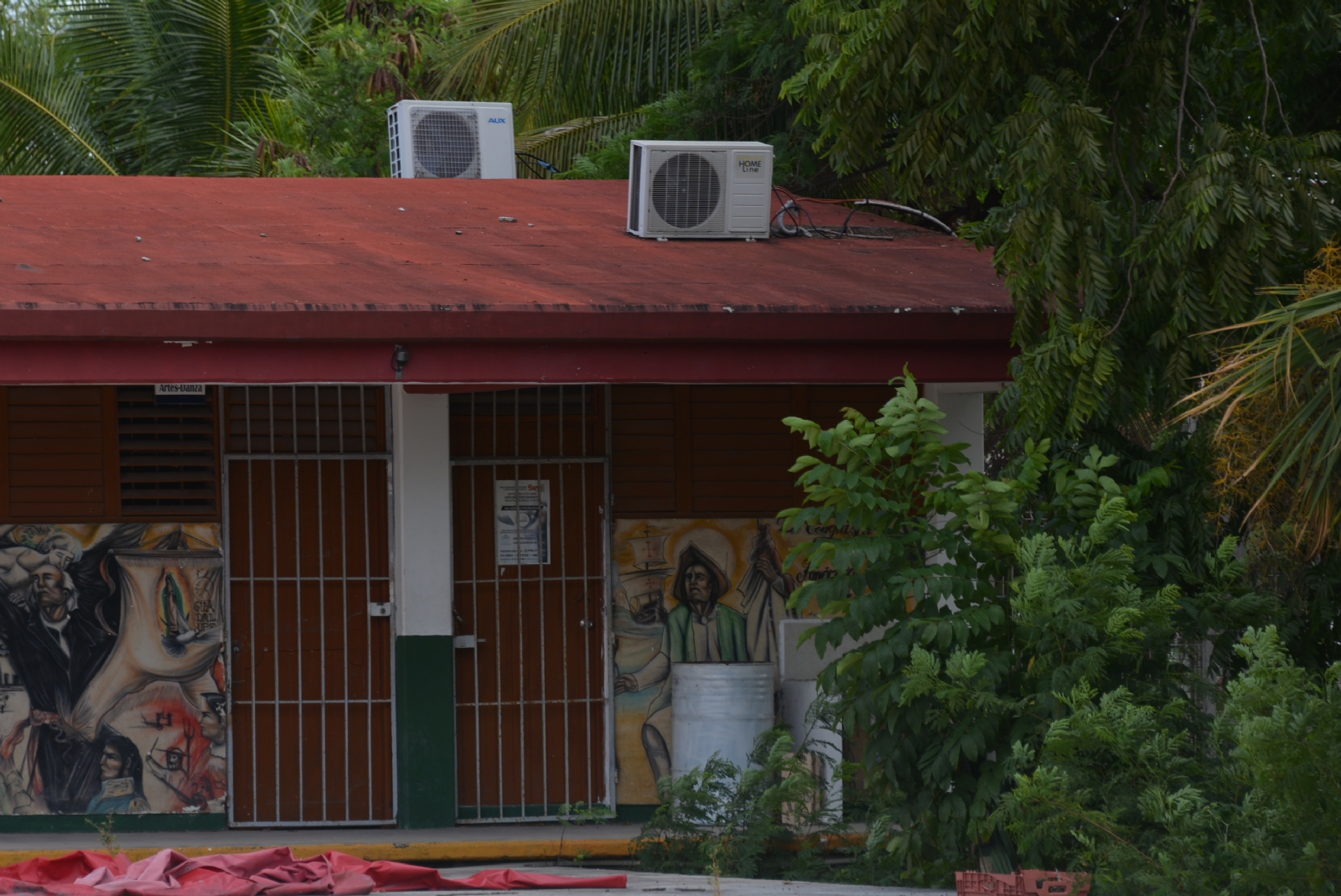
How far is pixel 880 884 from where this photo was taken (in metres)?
6.36

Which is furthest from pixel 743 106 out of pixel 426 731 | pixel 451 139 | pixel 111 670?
pixel 111 670

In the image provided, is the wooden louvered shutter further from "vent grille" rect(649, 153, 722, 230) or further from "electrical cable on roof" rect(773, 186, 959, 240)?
A: "electrical cable on roof" rect(773, 186, 959, 240)

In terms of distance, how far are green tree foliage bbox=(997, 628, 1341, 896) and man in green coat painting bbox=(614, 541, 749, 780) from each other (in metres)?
3.13

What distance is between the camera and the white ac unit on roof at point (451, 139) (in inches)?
431

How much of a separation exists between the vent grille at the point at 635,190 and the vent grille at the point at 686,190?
85mm

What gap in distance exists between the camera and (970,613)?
18.1 ft

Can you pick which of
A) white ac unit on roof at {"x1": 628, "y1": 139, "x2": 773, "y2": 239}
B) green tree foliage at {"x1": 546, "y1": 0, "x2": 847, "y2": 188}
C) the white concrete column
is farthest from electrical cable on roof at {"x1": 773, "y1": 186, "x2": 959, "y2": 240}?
green tree foliage at {"x1": 546, "y1": 0, "x2": 847, "y2": 188}

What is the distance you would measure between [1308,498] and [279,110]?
49.1 ft

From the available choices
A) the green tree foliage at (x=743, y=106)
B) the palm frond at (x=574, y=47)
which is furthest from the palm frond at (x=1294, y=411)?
the palm frond at (x=574, y=47)

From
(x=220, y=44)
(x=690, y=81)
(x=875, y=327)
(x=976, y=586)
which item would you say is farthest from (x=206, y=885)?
(x=220, y=44)

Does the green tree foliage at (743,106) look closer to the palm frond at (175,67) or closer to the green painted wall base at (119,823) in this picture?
the palm frond at (175,67)

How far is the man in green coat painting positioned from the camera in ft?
27.4

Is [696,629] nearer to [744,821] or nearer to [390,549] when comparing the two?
[744,821]

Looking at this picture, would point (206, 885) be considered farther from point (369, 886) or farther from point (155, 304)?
point (155, 304)
